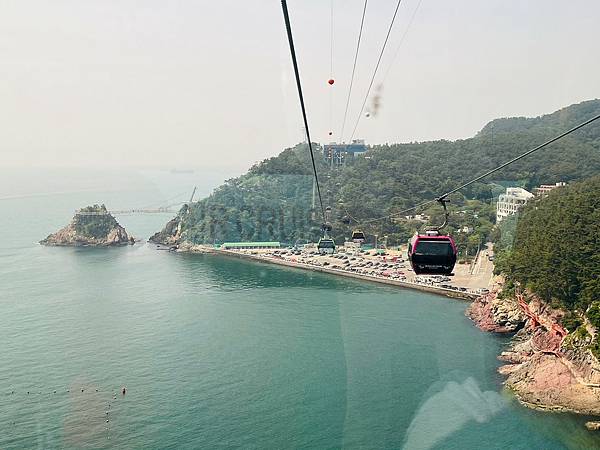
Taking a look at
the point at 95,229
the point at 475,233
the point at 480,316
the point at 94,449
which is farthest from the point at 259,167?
the point at 94,449

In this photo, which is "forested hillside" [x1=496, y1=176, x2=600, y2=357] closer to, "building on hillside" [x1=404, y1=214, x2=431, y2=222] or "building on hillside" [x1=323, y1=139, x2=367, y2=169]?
"building on hillside" [x1=404, y1=214, x2=431, y2=222]

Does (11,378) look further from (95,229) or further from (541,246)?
(95,229)

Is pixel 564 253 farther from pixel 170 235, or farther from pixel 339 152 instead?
pixel 339 152

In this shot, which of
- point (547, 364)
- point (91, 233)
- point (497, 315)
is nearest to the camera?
point (547, 364)

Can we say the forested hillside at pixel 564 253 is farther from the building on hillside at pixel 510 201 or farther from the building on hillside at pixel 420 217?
the building on hillside at pixel 420 217

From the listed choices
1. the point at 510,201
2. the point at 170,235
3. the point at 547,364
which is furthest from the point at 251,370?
the point at 170,235
